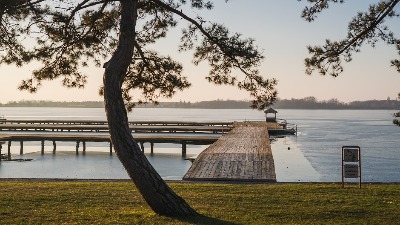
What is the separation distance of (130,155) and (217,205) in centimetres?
223

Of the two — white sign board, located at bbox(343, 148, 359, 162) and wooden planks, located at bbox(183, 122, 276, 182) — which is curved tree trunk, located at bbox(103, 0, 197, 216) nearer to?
white sign board, located at bbox(343, 148, 359, 162)

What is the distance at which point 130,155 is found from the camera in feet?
24.8

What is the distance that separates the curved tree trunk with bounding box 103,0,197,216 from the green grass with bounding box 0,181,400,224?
28 centimetres

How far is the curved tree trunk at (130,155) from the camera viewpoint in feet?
24.8

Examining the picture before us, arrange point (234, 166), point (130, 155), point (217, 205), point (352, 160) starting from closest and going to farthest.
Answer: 1. point (130, 155)
2. point (217, 205)
3. point (352, 160)
4. point (234, 166)

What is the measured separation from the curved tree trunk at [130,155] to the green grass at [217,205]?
28cm

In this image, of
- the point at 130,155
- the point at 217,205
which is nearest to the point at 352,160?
the point at 217,205

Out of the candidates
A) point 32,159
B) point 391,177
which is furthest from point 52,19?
point 32,159

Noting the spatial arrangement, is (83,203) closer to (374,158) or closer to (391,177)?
(391,177)

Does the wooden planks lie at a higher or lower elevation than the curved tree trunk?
lower

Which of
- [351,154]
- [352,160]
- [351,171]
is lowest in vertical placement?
[351,171]

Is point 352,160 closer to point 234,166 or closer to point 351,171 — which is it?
point 351,171

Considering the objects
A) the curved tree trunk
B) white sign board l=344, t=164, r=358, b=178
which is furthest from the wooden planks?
the curved tree trunk

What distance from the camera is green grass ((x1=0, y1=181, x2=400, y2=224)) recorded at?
7438 millimetres
